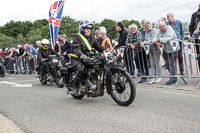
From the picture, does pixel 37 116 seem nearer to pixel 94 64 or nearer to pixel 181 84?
pixel 94 64

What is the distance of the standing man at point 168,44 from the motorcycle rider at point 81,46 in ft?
8.74

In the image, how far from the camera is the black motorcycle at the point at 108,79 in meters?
5.70

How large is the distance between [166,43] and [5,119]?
534 cm

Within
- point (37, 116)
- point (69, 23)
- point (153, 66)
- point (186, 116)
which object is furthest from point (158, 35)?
point (69, 23)

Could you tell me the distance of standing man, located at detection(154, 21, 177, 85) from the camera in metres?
8.37

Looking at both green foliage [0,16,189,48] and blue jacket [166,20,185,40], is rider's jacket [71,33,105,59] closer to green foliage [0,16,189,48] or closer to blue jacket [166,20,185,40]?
blue jacket [166,20,185,40]

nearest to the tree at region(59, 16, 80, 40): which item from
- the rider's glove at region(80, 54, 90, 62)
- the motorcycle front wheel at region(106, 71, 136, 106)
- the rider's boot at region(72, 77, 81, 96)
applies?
the rider's boot at region(72, 77, 81, 96)

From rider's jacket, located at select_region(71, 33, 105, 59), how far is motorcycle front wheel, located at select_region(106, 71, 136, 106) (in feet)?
3.03

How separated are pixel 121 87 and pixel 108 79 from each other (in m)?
0.39

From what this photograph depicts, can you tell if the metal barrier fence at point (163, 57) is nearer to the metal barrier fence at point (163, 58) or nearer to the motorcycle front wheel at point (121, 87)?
the metal barrier fence at point (163, 58)

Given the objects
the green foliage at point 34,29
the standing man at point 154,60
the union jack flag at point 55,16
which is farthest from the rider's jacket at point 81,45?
the green foliage at point 34,29

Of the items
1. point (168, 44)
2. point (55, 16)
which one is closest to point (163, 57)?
point (168, 44)

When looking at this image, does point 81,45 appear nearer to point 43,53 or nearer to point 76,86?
point 76,86

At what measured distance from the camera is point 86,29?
639 centimetres
